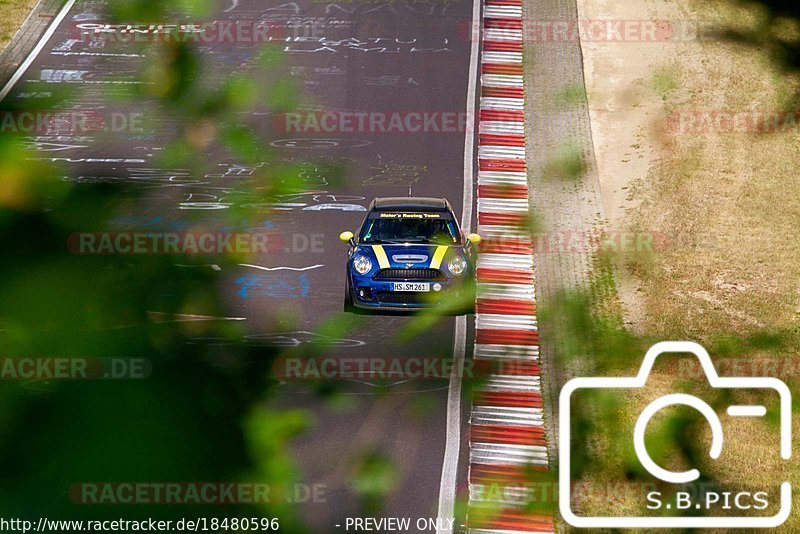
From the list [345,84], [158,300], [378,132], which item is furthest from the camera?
[345,84]

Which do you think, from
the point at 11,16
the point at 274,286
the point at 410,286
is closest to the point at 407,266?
the point at 410,286

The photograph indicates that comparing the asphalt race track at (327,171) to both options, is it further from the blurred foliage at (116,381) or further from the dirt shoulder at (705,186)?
the dirt shoulder at (705,186)

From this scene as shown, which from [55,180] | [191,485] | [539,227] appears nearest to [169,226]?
[55,180]

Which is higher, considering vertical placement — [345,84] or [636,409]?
[345,84]

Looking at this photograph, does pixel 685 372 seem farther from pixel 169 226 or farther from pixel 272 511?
pixel 169 226

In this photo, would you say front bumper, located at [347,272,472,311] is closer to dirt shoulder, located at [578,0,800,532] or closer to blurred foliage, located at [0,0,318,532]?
blurred foliage, located at [0,0,318,532]

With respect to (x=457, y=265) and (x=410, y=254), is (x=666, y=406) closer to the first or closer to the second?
(x=457, y=265)

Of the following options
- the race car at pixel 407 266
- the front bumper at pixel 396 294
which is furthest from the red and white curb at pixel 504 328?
the race car at pixel 407 266
